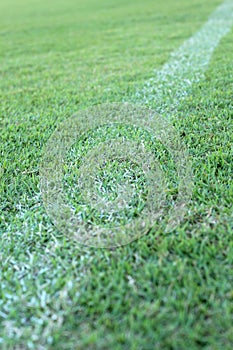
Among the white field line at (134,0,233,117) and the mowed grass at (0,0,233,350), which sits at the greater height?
the white field line at (134,0,233,117)

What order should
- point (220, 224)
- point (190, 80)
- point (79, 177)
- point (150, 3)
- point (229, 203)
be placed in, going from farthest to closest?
point (150, 3) < point (190, 80) < point (79, 177) < point (229, 203) < point (220, 224)

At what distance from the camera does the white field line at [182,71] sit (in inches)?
112

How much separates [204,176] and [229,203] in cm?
23

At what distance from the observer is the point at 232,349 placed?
1036 millimetres

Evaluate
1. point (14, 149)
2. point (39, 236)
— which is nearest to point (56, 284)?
point (39, 236)

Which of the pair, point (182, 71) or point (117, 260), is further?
point (182, 71)

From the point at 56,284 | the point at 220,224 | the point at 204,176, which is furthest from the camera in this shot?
the point at 204,176

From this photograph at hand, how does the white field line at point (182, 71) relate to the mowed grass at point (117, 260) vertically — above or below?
above

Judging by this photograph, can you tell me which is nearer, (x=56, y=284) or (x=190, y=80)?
(x=56, y=284)

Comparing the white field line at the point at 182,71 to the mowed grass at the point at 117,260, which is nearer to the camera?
the mowed grass at the point at 117,260

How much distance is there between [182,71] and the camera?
11.5 feet

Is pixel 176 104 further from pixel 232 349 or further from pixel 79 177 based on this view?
pixel 232 349

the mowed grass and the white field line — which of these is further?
the white field line

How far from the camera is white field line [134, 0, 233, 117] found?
2842 mm
